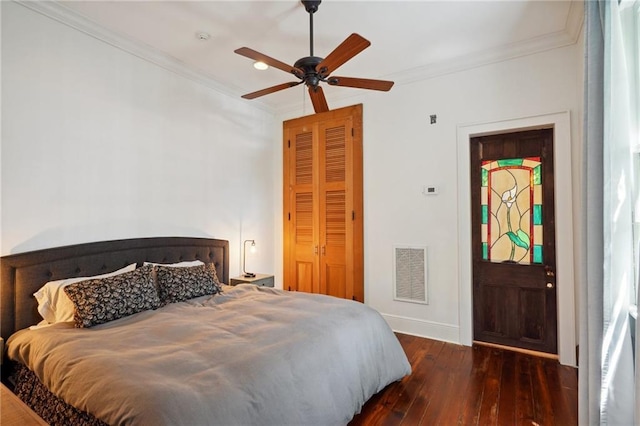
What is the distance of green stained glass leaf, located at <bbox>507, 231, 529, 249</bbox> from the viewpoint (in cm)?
333

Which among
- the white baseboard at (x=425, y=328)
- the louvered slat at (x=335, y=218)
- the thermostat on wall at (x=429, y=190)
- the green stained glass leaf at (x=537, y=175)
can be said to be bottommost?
the white baseboard at (x=425, y=328)

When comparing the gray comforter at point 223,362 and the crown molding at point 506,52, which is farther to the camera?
the crown molding at point 506,52

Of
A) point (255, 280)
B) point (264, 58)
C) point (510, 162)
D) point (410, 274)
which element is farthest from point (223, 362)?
point (510, 162)

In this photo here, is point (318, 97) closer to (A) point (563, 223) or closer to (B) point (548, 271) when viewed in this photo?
(A) point (563, 223)

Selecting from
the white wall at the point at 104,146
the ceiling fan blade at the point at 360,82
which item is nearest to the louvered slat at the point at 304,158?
the white wall at the point at 104,146

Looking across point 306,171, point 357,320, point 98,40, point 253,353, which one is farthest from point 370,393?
point 98,40

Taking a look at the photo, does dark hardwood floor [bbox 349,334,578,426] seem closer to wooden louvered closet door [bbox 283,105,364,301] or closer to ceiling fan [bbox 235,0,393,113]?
wooden louvered closet door [bbox 283,105,364,301]

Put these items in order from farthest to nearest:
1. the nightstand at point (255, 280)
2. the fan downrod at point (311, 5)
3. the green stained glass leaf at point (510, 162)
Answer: the nightstand at point (255, 280), the green stained glass leaf at point (510, 162), the fan downrod at point (311, 5)

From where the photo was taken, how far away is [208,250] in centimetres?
376

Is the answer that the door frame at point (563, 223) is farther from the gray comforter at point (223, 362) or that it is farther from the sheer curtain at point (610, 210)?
the gray comforter at point (223, 362)

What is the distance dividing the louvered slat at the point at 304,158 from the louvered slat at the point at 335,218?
1.50 ft

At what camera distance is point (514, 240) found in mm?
3387

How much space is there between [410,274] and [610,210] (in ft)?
7.57

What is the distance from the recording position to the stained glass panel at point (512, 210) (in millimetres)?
3285
